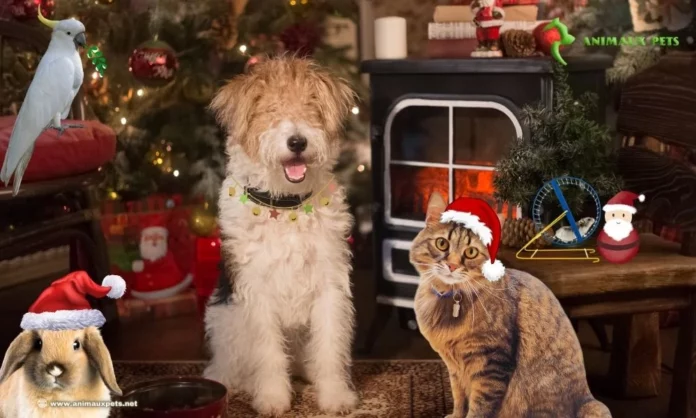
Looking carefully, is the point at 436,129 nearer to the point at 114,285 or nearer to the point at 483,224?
the point at 483,224

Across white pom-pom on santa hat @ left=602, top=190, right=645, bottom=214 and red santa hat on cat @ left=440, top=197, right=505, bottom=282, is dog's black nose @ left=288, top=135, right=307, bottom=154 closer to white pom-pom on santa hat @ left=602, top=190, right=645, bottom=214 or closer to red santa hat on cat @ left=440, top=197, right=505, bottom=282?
red santa hat on cat @ left=440, top=197, right=505, bottom=282

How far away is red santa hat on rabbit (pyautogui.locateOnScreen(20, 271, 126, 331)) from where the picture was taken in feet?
5.12

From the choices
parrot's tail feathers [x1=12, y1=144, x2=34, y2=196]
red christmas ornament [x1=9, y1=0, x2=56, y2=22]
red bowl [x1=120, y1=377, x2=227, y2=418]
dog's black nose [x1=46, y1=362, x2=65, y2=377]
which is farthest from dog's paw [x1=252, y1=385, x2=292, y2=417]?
red christmas ornament [x1=9, y1=0, x2=56, y2=22]

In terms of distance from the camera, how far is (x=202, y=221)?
1.96m

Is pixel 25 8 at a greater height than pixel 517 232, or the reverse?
pixel 25 8

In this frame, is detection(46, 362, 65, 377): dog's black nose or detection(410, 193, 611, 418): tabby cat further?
detection(410, 193, 611, 418): tabby cat

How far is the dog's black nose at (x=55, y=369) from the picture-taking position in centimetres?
157

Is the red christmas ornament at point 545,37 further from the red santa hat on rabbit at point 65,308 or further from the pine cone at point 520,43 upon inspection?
the red santa hat on rabbit at point 65,308

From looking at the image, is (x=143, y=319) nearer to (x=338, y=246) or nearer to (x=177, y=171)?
(x=177, y=171)

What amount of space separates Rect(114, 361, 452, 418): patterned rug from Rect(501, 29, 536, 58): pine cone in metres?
0.77

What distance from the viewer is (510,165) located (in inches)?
71.0

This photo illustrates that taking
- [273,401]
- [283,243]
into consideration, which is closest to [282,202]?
[283,243]

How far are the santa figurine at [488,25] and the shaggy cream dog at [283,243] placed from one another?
0.32 meters

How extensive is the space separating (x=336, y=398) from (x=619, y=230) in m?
0.76
